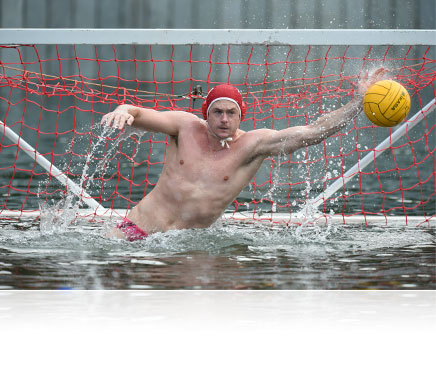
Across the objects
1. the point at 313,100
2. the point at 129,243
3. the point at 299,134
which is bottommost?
the point at 129,243

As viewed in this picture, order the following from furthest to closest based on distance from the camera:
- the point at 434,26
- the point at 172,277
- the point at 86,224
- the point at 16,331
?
the point at 434,26 < the point at 86,224 < the point at 172,277 < the point at 16,331

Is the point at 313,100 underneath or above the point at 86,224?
above

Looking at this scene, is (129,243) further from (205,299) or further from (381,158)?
(381,158)

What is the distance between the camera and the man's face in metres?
6.46

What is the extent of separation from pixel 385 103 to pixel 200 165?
1.59 m

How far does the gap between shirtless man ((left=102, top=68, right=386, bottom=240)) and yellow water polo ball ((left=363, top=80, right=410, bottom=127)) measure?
2.49 feet

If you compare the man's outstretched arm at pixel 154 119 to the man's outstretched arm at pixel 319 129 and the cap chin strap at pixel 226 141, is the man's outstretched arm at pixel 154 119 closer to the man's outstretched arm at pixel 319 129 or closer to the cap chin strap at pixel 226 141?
the cap chin strap at pixel 226 141

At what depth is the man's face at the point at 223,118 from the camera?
21.2 feet

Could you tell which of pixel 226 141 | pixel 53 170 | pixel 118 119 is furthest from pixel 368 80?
pixel 53 170

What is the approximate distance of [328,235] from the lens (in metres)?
7.14

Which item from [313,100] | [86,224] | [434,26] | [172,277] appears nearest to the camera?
[172,277]

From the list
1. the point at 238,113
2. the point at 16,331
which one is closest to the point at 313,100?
the point at 238,113

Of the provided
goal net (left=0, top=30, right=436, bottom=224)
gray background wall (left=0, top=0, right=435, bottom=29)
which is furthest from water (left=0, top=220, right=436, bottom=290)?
gray background wall (left=0, top=0, right=435, bottom=29)

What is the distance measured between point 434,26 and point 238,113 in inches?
1327
